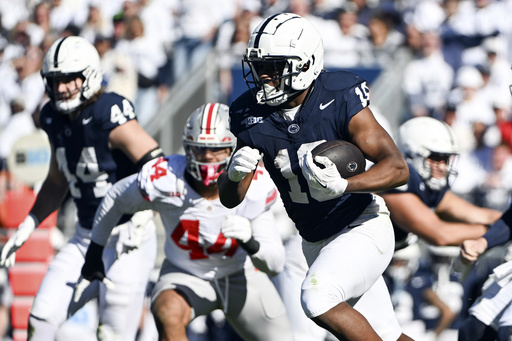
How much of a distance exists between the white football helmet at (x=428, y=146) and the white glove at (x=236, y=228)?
4.47 feet

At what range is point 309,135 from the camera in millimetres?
A: 4148

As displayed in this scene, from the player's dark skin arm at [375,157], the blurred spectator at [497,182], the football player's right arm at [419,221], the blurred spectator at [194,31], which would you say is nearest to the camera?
the player's dark skin arm at [375,157]

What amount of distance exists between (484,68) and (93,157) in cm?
445

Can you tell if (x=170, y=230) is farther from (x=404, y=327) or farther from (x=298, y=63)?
(x=404, y=327)

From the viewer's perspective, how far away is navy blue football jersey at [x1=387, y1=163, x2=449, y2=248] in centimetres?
529

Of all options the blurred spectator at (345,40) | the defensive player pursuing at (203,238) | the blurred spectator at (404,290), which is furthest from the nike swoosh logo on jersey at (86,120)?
the blurred spectator at (345,40)

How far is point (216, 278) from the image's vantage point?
521 cm

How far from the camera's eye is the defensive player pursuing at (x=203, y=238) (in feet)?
16.3

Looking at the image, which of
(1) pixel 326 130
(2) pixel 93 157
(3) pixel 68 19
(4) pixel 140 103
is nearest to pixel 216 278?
(2) pixel 93 157

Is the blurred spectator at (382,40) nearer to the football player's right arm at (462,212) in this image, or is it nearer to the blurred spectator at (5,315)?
the football player's right arm at (462,212)

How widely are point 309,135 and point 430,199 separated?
1.75 metres

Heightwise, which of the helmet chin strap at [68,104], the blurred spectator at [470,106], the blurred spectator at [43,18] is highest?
the helmet chin strap at [68,104]

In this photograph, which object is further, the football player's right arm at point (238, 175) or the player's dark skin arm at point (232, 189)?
the player's dark skin arm at point (232, 189)

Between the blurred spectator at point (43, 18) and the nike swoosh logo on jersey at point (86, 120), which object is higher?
the nike swoosh logo on jersey at point (86, 120)
